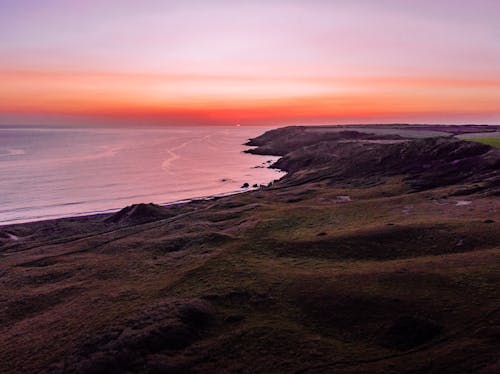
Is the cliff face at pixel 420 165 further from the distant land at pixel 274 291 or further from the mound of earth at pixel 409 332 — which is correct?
the mound of earth at pixel 409 332

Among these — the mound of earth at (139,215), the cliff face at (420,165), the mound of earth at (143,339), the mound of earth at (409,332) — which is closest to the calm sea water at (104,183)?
the mound of earth at (139,215)

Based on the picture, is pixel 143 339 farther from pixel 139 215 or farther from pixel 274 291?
pixel 139 215

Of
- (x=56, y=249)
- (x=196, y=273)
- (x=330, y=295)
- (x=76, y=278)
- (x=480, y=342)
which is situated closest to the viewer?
(x=480, y=342)

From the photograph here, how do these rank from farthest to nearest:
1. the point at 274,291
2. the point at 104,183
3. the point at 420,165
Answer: the point at 104,183
the point at 420,165
the point at 274,291

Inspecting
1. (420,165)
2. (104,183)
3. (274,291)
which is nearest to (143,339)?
(274,291)

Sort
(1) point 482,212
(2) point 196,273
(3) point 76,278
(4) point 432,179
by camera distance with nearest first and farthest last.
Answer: (2) point 196,273 → (3) point 76,278 → (1) point 482,212 → (4) point 432,179

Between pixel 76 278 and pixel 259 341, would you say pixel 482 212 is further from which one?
pixel 76 278

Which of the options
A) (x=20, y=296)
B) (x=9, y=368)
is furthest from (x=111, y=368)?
(x=20, y=296)
